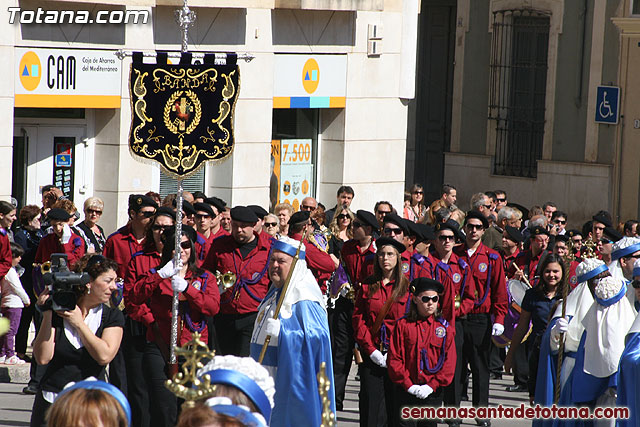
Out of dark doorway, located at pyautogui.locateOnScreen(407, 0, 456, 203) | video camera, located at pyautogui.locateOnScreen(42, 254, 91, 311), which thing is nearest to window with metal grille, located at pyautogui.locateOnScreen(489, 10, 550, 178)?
dark doorway, located at pyautogui.locateOnScreen(407, 0, 456, 203)

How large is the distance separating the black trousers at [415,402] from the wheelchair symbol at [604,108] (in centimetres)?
1507

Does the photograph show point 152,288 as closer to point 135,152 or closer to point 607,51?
point 135,152

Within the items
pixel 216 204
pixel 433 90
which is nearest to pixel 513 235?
pixel 216 204

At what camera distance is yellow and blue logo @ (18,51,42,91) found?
570 inches

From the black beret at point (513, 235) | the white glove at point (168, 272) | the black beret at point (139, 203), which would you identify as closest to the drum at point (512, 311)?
the black beret at point (513, 235)

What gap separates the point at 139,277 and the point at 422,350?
2.24 meters

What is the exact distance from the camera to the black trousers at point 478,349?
11.3 m

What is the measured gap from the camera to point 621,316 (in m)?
8.84

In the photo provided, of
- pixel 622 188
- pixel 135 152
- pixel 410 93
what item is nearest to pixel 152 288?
pixel 135 152

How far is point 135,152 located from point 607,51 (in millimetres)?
15253

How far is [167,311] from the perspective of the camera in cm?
921

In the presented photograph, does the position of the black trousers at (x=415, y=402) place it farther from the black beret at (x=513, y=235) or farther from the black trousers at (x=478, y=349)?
the black beret at (x=513, y=235)

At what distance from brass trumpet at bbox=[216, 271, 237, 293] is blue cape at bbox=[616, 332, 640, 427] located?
11.4 feet

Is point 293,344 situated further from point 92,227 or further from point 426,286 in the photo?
point 92,227
